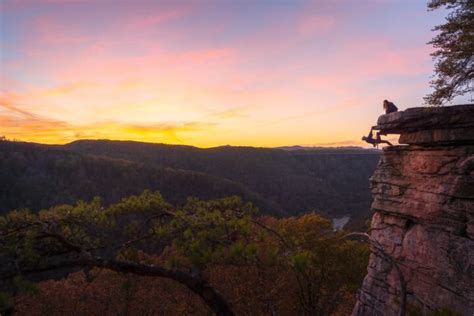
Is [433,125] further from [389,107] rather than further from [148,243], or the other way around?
[148,243]

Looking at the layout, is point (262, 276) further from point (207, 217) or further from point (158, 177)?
point (158, 177)

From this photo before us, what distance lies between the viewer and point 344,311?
24.5m

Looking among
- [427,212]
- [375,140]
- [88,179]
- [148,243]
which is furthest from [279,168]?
[148,243]

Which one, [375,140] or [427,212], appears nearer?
[427,212]

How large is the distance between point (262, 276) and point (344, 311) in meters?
8.79

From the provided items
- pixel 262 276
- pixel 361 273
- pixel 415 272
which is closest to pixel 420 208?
pixel 415 272

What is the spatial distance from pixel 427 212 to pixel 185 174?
82.4 meters

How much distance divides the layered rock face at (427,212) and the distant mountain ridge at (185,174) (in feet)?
111

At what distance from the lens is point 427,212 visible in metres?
12.4

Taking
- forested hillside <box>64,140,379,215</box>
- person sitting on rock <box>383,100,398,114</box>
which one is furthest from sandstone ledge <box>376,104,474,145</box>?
forested hillside <box>64,140,379,215</box>

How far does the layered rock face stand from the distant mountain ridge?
33.9m

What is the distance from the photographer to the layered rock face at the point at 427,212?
1095 cm

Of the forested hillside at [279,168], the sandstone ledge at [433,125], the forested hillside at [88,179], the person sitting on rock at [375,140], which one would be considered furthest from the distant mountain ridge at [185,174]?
the sandstone ledge at [433,125]

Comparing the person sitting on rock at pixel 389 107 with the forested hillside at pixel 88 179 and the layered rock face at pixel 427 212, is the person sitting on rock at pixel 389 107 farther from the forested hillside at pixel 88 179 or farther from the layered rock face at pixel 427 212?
the forested hillside at pixel 88 179
